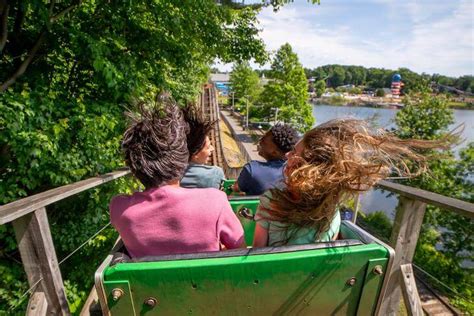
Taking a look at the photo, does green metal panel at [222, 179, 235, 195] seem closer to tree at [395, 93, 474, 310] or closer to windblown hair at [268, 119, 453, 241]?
windblown hair at [268, 119, 453, 241]

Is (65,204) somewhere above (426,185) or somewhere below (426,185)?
above

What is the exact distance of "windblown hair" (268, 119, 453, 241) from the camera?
1.30 m

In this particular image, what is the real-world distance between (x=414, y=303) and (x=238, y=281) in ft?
3.74

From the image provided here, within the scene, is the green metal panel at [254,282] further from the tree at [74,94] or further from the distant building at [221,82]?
the distant building at [221,82]

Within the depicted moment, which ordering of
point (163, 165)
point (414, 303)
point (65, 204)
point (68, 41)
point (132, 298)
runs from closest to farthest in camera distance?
1. point (132, 298)
2. point (163, 165)
3. point (414, 303)
4. point (68, 41)
5. point (65, 204)

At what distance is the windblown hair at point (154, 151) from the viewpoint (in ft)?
4.52

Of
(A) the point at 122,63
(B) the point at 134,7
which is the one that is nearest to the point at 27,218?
(A) the point at 122,63

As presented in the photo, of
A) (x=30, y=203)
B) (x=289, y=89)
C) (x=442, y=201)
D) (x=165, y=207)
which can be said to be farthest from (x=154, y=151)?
(x=289, y=89)

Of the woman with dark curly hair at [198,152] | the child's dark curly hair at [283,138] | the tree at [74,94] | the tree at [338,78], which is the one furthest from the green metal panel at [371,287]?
the tree at [338,78]

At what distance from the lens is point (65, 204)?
3.74m

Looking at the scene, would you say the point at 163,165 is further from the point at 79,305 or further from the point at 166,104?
the point at 79,305

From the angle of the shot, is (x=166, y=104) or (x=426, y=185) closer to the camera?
(x=166, y=104)

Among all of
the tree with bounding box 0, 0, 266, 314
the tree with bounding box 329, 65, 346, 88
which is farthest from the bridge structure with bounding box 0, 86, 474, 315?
the tree with bounding box 329, 65, 346, 88

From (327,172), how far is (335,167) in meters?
0.04
